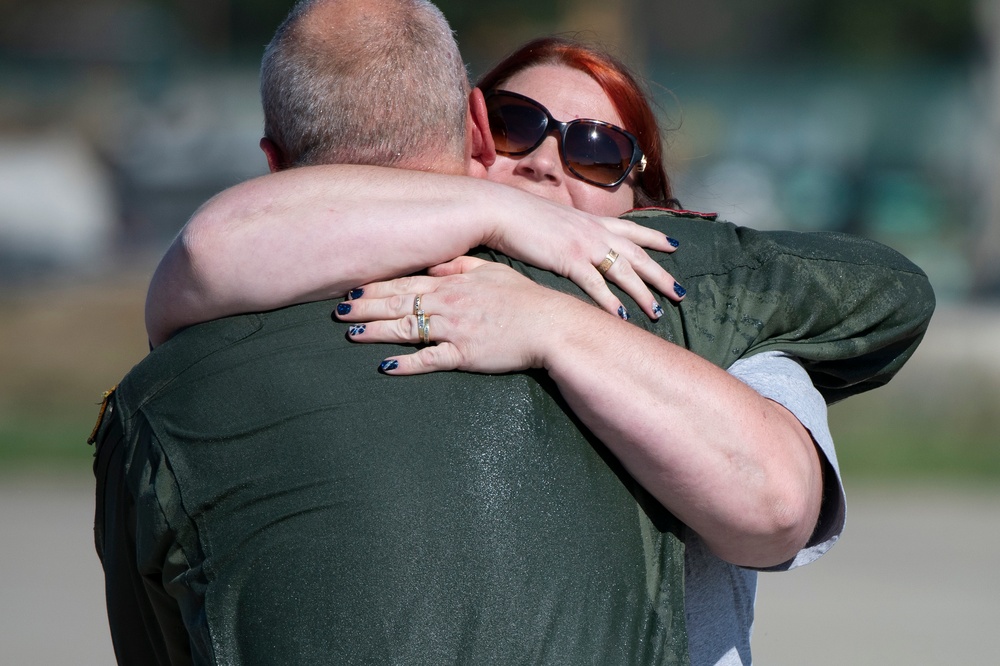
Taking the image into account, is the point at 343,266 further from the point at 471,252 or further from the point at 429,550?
the point at 429,550

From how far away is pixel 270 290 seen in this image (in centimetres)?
161

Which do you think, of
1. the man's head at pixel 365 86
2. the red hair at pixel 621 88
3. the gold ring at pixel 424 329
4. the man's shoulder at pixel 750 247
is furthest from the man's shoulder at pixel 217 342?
the red hair at pixel 621 88

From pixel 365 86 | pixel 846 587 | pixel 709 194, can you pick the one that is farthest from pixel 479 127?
pixel 846 587

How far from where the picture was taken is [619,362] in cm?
157

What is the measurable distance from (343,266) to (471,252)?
244mm

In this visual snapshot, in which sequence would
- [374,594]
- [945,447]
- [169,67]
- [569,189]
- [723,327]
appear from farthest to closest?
[169,67], [945,447], [569,189], [723,327], [374,594]

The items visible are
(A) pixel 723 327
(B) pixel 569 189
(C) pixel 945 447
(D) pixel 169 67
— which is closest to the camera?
(A) pixel 723 327

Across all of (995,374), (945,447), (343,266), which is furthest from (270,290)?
(995,374)

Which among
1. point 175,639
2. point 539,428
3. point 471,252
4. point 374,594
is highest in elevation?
point 471,252

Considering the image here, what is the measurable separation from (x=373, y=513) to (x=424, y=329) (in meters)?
0.28

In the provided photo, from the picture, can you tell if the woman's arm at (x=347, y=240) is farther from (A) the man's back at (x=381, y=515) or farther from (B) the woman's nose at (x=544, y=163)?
(B) the woman's nose at (x=544, y=163)

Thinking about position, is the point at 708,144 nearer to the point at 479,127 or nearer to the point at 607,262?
the point at 479,127

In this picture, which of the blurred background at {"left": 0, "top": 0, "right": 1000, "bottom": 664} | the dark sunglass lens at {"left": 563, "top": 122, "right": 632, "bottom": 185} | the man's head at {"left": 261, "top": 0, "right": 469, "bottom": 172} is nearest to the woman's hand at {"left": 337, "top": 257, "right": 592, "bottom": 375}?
the man's head at {"left": 261, "top": 0, "right": 469, "bottom": 172}

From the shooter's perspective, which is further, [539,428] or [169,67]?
[169,67]
